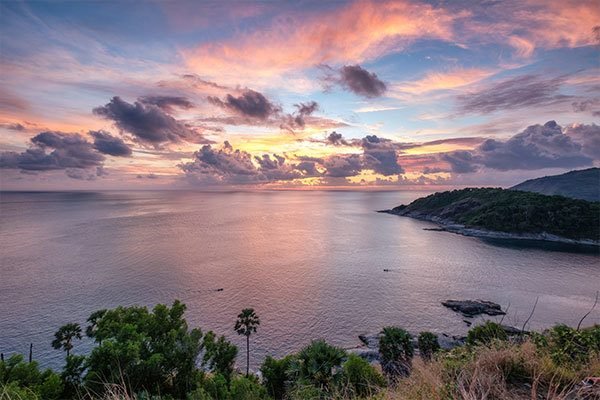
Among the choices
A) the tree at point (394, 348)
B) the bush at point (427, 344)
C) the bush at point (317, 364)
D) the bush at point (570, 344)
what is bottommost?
the bush at point (427, 344)

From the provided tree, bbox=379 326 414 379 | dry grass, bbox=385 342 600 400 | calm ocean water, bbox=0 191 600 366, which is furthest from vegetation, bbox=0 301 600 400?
calm ocean water, bbox=0 191 600 366

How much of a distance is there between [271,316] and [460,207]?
16945 cm

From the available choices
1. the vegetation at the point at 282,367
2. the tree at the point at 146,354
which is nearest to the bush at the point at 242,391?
the vegetation at the point at 282,367

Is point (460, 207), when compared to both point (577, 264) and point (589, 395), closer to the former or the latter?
point (577, 264)

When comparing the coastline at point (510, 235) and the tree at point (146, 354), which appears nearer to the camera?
the tree at point (146, 354)

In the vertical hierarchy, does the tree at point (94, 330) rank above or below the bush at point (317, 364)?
below

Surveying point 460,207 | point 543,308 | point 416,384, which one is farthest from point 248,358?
point 460,207

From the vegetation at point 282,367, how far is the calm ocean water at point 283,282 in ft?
71.2

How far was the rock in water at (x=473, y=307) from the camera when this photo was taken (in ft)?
224

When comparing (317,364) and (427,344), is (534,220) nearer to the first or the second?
(427,344)

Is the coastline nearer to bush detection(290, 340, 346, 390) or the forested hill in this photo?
the forested hill

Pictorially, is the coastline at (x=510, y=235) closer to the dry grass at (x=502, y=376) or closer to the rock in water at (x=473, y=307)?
the rock in water at (x=473, y=307)

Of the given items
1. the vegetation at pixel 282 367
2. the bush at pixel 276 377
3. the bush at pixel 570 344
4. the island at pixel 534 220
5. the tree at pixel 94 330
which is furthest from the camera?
the island at pixel 534 220

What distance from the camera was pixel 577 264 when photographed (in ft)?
333
